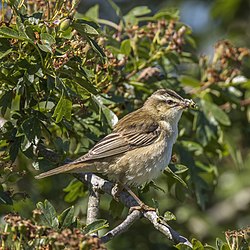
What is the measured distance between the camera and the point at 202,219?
7.02 m

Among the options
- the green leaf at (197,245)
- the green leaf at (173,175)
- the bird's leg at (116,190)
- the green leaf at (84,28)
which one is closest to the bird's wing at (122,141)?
the bird's leg at (116,190)

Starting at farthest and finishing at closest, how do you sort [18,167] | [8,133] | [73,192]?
[18,167] < [73,192] < [8,133]

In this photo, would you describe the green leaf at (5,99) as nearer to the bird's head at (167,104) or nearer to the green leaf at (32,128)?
the green leaf at (32,128)

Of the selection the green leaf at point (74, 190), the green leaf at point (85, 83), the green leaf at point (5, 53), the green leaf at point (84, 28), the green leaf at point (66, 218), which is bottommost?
the green leaf at point (74, 190)

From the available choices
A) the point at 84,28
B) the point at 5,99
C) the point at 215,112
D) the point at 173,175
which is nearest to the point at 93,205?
the point at 173,175

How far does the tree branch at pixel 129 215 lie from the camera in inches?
165

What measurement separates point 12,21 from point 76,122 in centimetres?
94

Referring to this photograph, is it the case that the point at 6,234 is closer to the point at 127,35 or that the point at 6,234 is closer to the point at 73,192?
the point at 73,192

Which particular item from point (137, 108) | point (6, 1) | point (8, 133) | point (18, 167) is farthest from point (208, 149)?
point (6, 1)

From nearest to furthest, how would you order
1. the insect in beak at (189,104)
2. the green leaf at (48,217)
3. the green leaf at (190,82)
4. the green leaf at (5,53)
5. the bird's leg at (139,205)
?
1. the green leaf at (48,217)
2. the green leaf at (5,53)
3. the bird's leg at (139,205)
4. the insect in beak at (189,104)
5. the green leaf at (190,82)

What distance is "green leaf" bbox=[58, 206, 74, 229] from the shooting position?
3805 mm

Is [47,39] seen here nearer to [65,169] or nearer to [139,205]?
[65,169]

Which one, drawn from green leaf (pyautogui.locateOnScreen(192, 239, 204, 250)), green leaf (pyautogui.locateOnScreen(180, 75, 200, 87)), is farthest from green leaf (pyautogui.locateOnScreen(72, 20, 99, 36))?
green leaf (pyautogui.locateOnScreen(180, 75, 200, 87))

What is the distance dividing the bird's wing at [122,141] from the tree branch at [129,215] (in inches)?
6.3
